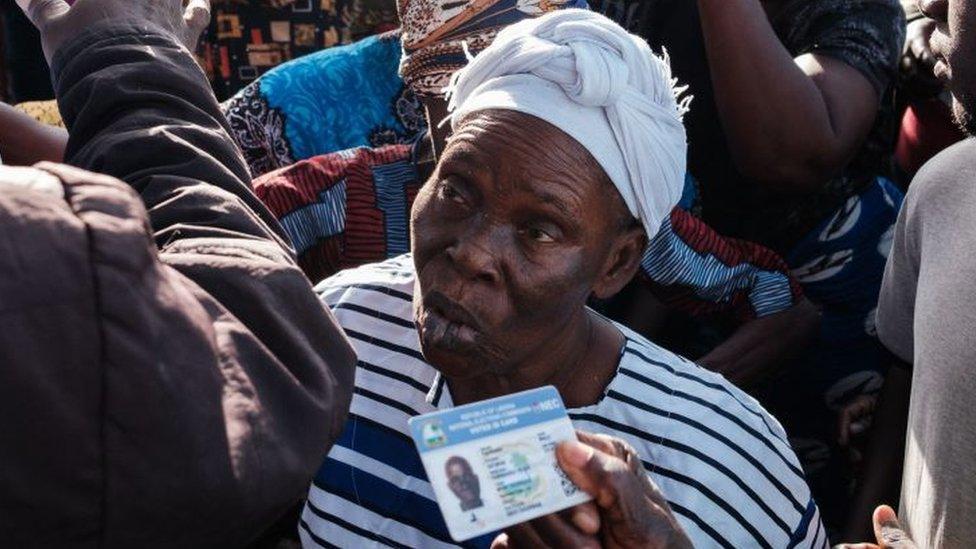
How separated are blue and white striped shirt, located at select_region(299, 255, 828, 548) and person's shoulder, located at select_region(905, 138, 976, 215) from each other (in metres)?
0.61

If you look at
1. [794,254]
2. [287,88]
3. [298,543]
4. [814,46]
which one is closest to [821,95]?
[814,46]

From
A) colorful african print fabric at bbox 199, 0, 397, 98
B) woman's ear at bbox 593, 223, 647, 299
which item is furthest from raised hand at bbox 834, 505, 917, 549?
colorful african print fabric at bbox 199, 0, 397, 98

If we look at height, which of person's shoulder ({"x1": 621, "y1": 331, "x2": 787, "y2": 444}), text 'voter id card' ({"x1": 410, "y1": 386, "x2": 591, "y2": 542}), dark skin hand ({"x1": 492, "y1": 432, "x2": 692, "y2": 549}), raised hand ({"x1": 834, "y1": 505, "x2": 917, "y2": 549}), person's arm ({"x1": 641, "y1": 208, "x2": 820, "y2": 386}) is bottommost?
person's arm ({"x1": 641, "y1": 208, "x2": 820, "y2": 386})

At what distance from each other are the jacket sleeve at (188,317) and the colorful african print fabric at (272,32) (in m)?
2.91

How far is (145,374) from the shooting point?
96cm

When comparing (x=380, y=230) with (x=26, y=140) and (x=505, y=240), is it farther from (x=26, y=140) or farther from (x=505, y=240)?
(x=26, y=140)

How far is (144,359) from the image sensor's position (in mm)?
954

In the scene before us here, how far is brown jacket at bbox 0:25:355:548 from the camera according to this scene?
2.97 ft

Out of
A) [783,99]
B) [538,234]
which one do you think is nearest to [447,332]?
[538,234]

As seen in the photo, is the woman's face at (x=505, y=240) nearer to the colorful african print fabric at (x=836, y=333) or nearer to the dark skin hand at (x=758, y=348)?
the dark skin hand at (x=758, y=348)

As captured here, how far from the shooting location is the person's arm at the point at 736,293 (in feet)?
8.61

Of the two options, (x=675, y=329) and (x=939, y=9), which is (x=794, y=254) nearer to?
(x=675, y=329)

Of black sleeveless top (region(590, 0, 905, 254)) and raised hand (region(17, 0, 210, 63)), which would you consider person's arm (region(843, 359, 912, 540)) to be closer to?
black sleeveless top (region(590, 0, 905, 254))

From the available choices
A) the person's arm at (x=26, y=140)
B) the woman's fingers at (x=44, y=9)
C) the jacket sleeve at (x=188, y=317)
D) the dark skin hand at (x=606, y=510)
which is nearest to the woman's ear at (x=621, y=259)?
the dark skin hand at (x=606, y=510)
